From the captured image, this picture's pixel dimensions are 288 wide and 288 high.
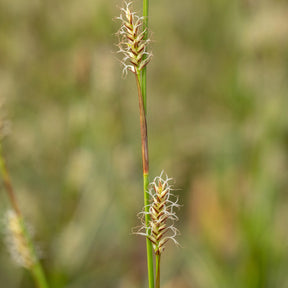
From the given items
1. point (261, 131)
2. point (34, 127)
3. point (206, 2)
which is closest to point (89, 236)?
point (34, 127)

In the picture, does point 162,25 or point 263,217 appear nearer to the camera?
point 263,217

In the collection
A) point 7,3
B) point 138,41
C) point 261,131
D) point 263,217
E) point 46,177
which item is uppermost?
point 7,3

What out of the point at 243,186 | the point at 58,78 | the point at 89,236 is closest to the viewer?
the point at 89,236

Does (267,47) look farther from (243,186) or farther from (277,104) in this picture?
(243,186)

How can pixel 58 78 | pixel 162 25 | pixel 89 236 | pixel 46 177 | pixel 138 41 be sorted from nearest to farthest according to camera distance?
pixel 138 41
pixel 89 236
pixel 46 177
pixel 58 78
pixel 162 25

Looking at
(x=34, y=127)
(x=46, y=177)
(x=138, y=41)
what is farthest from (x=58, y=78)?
(x=138, y=41)

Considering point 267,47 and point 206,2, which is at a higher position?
point 206,2
